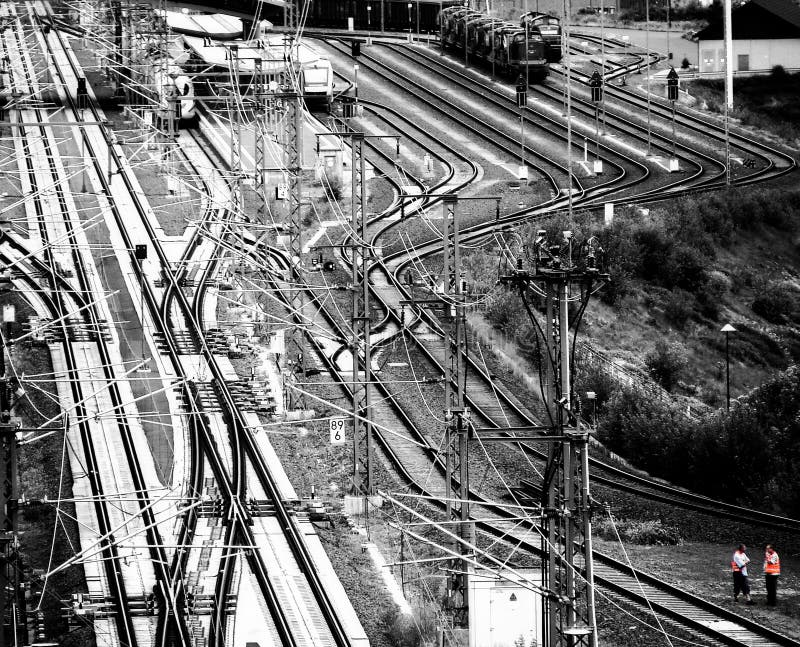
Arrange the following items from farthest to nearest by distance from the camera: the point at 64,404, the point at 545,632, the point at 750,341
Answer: the point at 750,341
the point at 64,404
the point at 545,632

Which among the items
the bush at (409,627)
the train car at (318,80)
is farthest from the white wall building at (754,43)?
the bush at (409,627)

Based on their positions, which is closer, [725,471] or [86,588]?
[86,588]

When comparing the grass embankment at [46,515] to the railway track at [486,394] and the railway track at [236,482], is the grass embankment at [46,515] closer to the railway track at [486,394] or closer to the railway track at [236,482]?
the railway track at [236,482]

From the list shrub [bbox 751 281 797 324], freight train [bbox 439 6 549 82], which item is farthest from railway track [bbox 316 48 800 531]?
freight train [bbox 439 6 549 82]

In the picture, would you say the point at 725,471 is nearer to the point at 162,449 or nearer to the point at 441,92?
the point at 162,449

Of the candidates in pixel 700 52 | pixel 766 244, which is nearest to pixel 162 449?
pixel 766 244

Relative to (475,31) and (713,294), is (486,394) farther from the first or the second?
(475,31)
